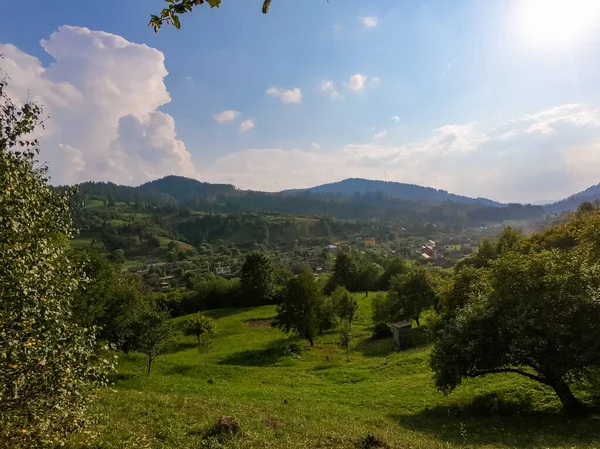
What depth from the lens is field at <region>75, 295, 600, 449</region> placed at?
1697 cm

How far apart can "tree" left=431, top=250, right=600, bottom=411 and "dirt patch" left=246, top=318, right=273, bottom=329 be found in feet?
173

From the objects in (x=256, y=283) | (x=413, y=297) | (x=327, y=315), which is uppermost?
(x=256, y=283)

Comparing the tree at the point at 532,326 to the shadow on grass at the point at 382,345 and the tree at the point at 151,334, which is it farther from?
the tree at the point at 151,334

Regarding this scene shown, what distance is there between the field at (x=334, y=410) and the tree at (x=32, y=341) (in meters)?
1.89

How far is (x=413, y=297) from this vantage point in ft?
196

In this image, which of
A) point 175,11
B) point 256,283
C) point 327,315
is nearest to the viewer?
point 175,11

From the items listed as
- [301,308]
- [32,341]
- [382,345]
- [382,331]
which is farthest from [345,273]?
[32,341]

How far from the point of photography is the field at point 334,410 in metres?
17.0

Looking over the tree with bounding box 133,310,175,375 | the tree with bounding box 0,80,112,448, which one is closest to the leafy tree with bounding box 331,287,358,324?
the tree with bounding box 133,310,175,375

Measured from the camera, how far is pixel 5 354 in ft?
24.4

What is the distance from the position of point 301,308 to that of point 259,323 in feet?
67.8

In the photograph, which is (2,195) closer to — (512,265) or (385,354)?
(512,265)

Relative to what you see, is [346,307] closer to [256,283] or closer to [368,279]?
[256,283]

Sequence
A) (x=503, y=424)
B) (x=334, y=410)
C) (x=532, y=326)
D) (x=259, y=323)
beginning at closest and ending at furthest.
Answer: (x=532, y=326) < (x=503, y=424) < (x=334, y=410) < (x=259, y=323)
